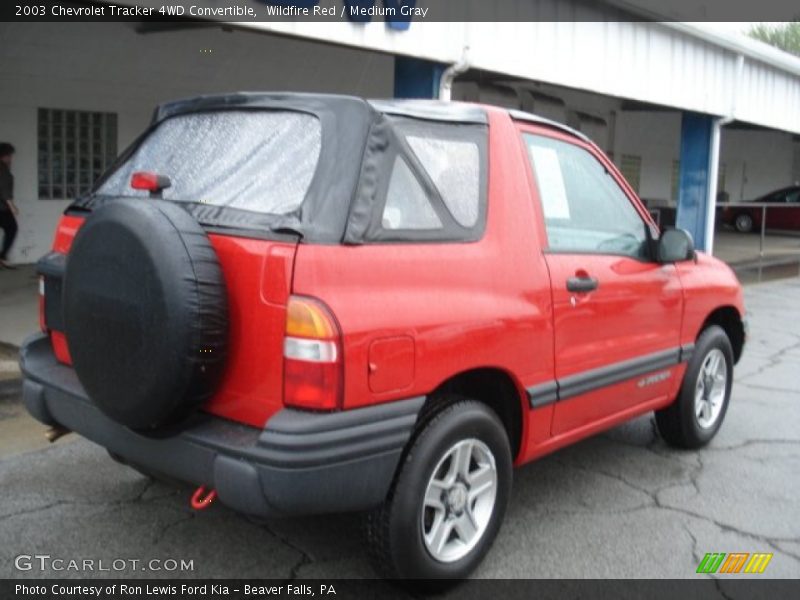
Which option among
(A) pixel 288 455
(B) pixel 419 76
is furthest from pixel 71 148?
(A) pixel 288 455

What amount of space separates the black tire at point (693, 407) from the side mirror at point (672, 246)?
754 mm

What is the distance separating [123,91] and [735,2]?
9497 millimetres

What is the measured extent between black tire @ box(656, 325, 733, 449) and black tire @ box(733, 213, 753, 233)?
869 inches

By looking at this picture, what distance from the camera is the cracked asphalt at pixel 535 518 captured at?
11.4ft

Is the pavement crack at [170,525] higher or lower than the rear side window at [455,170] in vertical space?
lower

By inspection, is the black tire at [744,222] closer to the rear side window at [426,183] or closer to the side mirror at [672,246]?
the side mirror at [672,246]

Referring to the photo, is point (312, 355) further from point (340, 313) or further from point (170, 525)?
point (170, 525)

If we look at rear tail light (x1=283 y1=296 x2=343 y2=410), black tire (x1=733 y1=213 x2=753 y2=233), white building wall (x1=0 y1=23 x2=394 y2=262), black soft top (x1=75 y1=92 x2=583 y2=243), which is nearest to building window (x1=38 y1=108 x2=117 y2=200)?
white building wall (x1=0 y1=23 x2=394 y2=262)

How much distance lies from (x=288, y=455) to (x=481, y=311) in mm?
989

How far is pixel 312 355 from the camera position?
106 inches

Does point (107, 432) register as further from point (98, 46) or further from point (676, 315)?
point (98, 46)

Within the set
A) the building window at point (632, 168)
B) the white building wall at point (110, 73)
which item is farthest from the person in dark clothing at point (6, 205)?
the building window at point (632, 168)

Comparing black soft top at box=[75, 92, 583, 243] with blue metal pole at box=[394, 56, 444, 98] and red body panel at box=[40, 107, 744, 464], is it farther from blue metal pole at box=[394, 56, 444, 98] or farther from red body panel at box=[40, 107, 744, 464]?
blue metal pole at box=[394, 56, 444, 98]

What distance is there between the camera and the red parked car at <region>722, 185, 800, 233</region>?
2531 cm
